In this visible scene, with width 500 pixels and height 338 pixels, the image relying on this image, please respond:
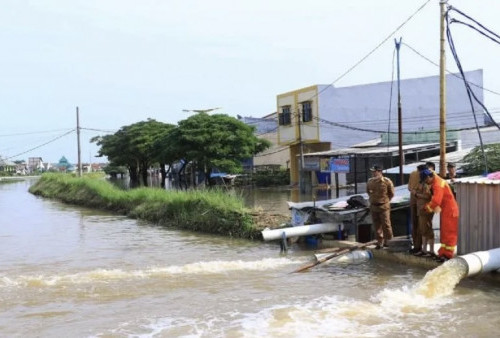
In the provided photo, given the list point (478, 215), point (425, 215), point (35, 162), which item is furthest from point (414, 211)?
point (35, 162)

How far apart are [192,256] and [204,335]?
6858 millimetres

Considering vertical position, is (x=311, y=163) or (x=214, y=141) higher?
(x=214, y=141)

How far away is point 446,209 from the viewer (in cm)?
987

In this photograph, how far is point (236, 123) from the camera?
3709 centimetres

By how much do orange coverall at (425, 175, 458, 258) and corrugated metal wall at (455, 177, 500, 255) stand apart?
0.35 meters

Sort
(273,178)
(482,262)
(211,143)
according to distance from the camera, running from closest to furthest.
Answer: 1. (482,262)
2. (211,143)
3. (273,178)

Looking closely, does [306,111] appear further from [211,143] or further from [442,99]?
[442,99]

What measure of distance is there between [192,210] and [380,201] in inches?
385

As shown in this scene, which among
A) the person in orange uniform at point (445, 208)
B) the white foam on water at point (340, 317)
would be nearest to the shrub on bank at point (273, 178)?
the person in orange uniform at point (445, 208)

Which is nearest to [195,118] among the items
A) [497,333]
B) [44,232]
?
[44,232]

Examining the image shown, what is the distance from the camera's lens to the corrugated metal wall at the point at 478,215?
955cm

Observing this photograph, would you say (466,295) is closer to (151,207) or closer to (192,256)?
(192,256)

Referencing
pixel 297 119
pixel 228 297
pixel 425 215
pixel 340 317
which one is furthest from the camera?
pixel 297 119

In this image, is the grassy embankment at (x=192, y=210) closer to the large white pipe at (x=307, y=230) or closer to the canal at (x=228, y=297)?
the canal at (x=228, y=297)
